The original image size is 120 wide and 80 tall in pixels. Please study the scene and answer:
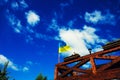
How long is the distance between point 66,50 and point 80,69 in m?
5.70

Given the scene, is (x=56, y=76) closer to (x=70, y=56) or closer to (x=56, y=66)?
(x=56, y=66)

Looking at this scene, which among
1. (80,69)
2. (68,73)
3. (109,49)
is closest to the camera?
(109,49)

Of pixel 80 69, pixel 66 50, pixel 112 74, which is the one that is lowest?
pixel 112 74

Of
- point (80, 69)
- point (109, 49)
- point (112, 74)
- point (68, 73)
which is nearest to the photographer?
point (112, 74)

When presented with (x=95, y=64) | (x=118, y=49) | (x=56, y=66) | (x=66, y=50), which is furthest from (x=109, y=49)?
(x=66, y=50)

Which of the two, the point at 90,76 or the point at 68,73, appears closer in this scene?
the point at 90,76

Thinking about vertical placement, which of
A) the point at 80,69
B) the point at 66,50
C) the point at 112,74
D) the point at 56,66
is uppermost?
the point at 66,50

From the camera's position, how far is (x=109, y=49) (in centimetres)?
1427

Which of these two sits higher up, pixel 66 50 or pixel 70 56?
pixel 66 50

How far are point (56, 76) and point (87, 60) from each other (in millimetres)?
3734

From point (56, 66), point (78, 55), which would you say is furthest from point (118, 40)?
point (56, 66)

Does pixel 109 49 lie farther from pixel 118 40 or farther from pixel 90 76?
pixel 90 76

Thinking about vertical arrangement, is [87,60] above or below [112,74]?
above

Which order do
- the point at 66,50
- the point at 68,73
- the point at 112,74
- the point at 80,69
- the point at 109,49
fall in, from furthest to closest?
the point at 66,50 → the point at 68,73 → the point at 80,69 → the point at 109,49 → the point at 112,74
